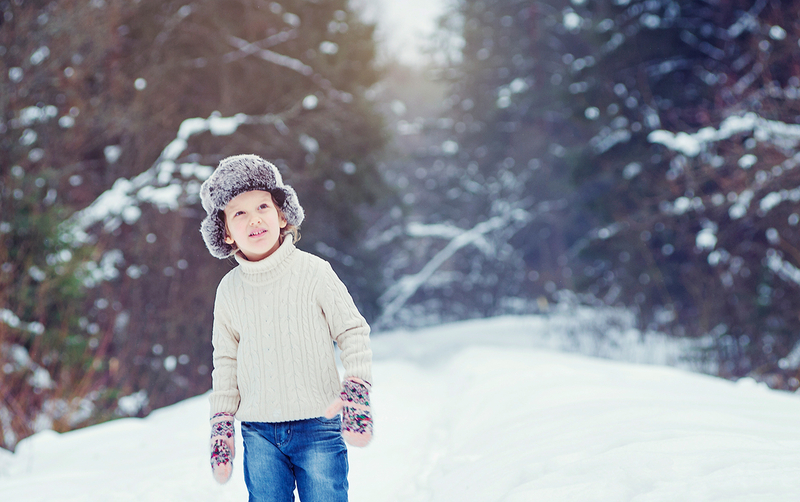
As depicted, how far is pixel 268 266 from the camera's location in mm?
1979

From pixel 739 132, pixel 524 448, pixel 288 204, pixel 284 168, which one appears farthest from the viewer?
pixel 284 168

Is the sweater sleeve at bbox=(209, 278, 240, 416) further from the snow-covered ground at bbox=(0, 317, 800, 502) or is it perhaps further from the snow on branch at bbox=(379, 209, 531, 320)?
the snow on branch at bbox=(379, 209, 531, 320)

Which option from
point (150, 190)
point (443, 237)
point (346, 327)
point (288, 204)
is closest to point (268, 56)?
point (150, 190)

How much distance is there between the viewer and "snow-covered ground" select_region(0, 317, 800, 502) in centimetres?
205

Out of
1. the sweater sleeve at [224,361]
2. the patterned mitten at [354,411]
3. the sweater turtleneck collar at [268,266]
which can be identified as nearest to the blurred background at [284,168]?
the sweater sleeve at [224,361]

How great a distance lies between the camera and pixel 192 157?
9141 mm

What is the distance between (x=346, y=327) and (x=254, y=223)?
504 millimetres

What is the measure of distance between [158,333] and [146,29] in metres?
5.02

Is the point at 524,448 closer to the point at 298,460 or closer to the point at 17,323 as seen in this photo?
the point at 298,460

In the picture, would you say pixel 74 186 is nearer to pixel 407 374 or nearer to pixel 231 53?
pixel 231 53

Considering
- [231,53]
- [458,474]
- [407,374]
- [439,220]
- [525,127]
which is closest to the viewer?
[458,474]

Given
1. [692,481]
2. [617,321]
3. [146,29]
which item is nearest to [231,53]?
[146,29]

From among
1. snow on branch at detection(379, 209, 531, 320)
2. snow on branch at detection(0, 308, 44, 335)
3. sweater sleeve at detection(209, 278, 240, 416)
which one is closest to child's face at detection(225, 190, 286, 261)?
sweater sleeve at detection(209, 278, 240, 416)

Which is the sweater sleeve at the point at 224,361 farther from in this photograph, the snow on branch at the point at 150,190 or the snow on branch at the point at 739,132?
the snow on branch at the point at 739,132
